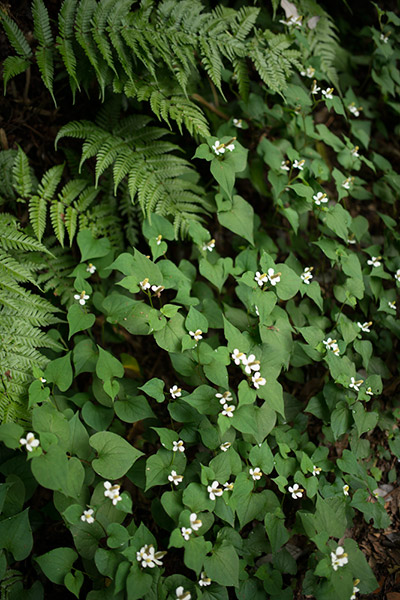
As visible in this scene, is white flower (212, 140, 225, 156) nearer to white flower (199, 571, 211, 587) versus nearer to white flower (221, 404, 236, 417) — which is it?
white flower (221, 404, 236, 417)

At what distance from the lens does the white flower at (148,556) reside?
224cm

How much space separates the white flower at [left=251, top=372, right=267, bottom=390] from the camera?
2.54m

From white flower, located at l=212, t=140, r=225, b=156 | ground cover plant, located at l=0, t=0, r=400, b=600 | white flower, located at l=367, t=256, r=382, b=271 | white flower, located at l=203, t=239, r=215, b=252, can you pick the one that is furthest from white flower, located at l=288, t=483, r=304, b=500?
white flower, located at l=212, t=140, r=225, b=156

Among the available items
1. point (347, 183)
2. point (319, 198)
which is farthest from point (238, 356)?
point (347, 183)

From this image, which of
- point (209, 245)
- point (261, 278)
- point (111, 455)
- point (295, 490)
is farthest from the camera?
point (209, 245)

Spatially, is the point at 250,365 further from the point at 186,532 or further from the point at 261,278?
the point at 186,532

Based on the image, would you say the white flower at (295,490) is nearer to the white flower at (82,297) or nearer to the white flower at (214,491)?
the white flower at (214,491)

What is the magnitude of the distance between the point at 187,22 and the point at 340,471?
10.5ft

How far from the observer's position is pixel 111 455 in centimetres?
239

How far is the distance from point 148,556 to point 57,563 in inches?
19.0

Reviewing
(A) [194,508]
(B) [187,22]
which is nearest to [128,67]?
(B) [187,22]

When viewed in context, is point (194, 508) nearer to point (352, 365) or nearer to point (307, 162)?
point (352, 365)

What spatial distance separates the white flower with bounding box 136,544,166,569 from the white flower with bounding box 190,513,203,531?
200 mm

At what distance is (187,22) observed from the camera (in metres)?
2.96
